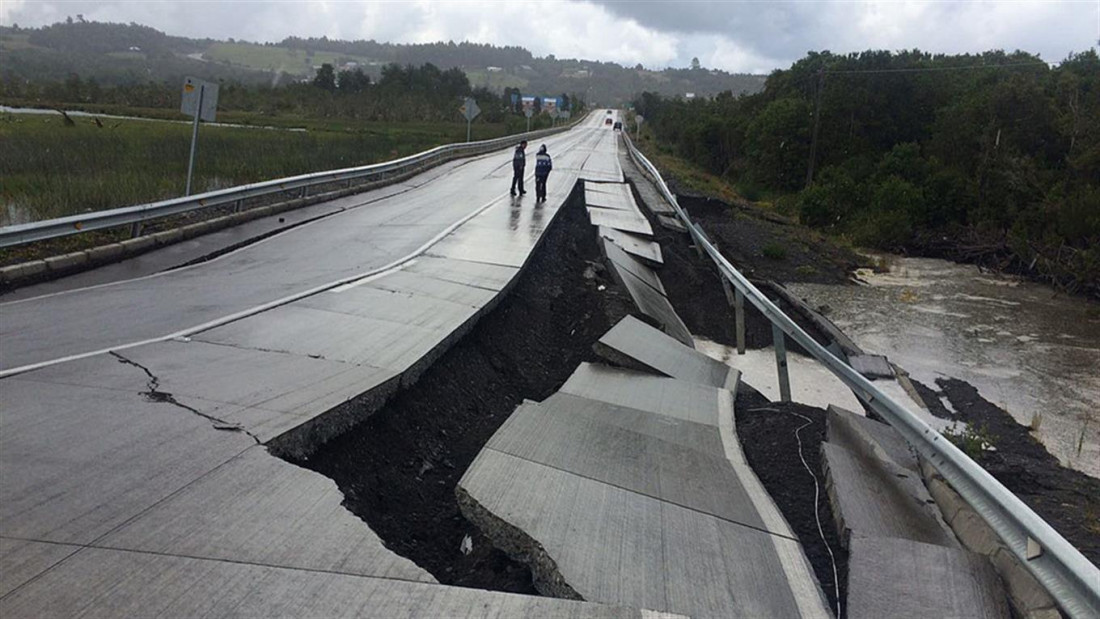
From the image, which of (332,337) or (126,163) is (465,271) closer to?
(332,337)

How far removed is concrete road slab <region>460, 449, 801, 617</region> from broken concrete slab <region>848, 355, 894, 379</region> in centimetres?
576

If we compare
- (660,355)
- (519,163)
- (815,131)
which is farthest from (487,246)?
(815,131)

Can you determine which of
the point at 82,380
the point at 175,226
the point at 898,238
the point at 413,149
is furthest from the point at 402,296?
the point at 413,149

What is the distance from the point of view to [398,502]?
Answer: 5.23 meters

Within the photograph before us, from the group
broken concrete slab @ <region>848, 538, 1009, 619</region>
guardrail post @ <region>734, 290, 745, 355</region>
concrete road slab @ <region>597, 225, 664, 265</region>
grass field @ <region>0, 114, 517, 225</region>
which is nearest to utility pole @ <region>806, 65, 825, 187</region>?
grass field @ <region>0, 114, 517, 225</region>

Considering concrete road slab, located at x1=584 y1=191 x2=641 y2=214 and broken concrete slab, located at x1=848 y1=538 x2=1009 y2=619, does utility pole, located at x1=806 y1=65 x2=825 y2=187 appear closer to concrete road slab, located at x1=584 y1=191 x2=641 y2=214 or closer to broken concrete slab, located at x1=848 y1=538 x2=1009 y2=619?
concrete road slab, located at x1=584 y1=191 x2=641 y2=214

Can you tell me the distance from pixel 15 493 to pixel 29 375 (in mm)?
2327

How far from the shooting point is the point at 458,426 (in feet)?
23.1

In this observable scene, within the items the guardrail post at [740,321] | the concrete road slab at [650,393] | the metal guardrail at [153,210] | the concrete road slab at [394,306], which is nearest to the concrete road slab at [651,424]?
the concrete road slab at [650,393]

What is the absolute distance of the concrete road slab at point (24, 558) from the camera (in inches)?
133

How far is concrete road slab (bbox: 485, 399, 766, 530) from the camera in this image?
514 cm

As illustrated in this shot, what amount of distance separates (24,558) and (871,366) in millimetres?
9217

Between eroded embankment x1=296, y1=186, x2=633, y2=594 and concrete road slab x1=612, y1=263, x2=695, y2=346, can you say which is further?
concrete road slab x1=612, y1=263, x2=695, y2=346

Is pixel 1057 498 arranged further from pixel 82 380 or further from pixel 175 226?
pixel 175 226
